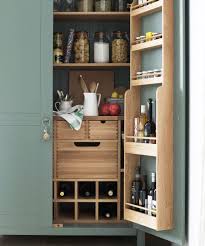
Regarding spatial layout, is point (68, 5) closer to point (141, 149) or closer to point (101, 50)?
point (101, 50)

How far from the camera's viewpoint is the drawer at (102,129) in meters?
3.68

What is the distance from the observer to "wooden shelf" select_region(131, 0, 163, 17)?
3.21 meters

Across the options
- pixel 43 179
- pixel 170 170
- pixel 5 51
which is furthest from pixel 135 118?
pixel 5 51

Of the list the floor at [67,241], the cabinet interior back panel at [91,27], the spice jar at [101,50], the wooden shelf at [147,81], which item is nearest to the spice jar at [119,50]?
the spice jar at [101,50]

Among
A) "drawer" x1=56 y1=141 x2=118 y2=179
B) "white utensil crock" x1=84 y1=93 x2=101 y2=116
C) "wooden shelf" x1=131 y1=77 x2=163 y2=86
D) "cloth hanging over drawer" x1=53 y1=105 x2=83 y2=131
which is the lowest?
"drawer" x1=56 y1=141 x2=118 y2=179

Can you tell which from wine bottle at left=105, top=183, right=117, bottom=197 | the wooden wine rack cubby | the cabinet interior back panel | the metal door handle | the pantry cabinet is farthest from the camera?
the cabinet interior back panel

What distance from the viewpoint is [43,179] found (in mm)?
3609

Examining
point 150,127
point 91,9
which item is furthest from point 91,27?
point 150,127

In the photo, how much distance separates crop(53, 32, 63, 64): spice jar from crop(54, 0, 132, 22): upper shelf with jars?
0.46ft

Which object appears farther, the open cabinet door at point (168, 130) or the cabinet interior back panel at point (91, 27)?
the cabinet interior back panel at point (91, 27)

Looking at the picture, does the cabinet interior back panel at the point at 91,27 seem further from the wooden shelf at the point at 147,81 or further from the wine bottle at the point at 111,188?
the wine bottle at the point at 111,188

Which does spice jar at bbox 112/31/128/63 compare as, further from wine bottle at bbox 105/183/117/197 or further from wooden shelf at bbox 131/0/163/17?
wine bottle at bbox 105/183/117/197

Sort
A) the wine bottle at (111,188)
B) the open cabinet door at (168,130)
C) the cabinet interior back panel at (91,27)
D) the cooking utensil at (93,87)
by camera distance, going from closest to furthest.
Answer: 1. the open cabinet door at (168,130)
2. the wine bottle at (111,188)
3. the cooking utensil at (93,87)
4. the cabinet interior back panel at (91,27)

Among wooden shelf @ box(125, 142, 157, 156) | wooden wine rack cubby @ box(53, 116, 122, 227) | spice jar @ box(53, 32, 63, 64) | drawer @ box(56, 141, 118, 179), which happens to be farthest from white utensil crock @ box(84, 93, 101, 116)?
wooden shelf @ box(125, 142, 157, 156)
